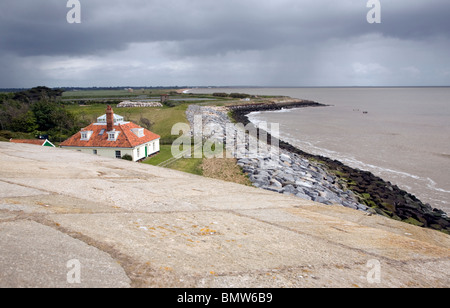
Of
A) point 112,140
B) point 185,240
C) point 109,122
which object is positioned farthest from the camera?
Result: point 109,122

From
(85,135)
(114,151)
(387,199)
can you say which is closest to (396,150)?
(387,199)

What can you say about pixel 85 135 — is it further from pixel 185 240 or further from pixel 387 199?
pixel 387 199

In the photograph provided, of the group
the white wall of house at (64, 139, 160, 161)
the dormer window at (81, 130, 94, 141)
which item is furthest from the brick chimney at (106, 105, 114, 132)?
the white wall of house at (64, 139, 160, 161)

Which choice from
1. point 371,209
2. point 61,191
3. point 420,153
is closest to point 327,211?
point 61,191

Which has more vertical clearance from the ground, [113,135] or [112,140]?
[113,135]

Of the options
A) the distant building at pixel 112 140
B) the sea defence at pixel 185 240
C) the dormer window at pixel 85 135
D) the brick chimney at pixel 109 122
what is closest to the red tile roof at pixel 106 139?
the distant building at pixel 112 140

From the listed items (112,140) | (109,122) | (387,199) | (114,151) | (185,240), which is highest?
(109,122)

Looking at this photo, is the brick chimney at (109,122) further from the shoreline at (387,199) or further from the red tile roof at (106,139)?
the shoreline at (387,199)

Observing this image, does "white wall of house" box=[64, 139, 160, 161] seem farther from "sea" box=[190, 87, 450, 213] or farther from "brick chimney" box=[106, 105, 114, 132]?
"sea" box=[190, 87, 450, 213]
